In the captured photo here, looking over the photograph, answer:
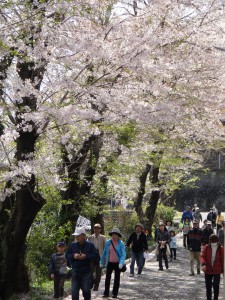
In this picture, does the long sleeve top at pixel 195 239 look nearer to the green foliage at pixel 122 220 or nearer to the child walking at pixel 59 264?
the child walking at pixel 59 264

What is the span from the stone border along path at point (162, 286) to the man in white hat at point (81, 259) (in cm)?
243

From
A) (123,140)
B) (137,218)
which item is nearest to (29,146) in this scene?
(123,140)

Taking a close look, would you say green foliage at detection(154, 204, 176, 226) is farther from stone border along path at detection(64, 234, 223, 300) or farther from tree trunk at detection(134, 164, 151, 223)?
stone border along path at detection(64, 234, 223, 300)

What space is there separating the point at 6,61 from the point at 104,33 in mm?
2563

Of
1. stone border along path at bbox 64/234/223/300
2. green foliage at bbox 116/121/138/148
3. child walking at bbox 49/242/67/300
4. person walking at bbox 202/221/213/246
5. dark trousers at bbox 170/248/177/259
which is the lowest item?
stone border along path at bbox 64/234/223/300

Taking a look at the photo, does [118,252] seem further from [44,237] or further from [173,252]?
[173,252]

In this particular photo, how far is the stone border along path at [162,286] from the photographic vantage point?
14695 millimetres

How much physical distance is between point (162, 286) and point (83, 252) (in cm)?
579

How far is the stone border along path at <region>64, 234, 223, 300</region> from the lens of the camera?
14.7 m

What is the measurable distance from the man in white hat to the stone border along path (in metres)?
2.43

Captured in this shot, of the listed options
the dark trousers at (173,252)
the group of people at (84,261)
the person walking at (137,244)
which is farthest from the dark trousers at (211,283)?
the dark trousers at (173,252)

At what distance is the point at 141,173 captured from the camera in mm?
27812

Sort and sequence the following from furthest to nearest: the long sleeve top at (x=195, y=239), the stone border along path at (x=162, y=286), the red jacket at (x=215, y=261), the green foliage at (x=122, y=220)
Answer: the green foliage at (x=122, y=220) < the long sleeve top at (x=195, y=239) < the stone border along path at (x=162, y=286) < the red jacket at (x=215, y=261)

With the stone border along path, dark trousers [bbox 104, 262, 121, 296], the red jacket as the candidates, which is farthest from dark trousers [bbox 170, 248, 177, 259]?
the red jacket
